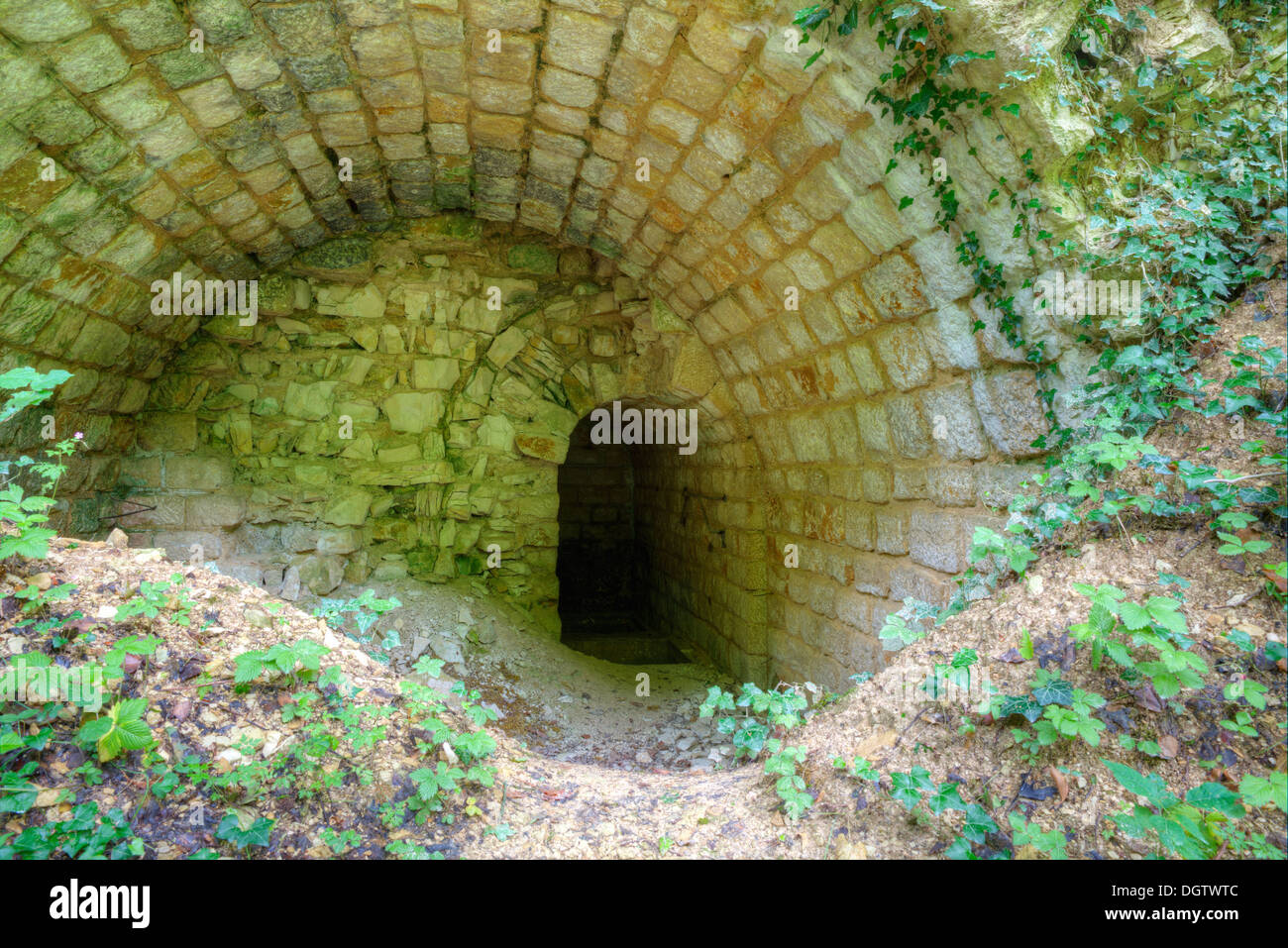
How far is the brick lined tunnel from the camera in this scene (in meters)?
2.49

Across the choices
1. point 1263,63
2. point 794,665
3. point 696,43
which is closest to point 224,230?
point 696,43

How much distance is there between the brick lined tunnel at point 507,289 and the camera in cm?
249

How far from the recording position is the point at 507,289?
15.4 feet

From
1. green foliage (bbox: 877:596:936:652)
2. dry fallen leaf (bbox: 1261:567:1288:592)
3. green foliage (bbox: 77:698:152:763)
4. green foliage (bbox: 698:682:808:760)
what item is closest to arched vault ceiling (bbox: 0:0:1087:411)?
green foliage (bbox: 877:596:936:652)

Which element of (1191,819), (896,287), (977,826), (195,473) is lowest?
(977,826)

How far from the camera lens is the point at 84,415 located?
3.77 meters

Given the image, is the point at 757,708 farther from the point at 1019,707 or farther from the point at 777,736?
the point at 1019,707

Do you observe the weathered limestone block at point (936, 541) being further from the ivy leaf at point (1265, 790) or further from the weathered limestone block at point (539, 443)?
the weathered limestone block at point (539, 443)

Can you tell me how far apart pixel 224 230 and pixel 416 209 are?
103 cm

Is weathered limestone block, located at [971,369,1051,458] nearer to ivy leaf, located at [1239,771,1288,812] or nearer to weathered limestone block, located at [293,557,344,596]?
ivy leaf, located at [1239,771,1288,812]

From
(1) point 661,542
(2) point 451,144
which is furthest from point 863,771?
(1) point 661,542

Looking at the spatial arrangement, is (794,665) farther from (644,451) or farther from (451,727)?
(644,451)

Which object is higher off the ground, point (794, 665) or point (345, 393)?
point (345, 393)
